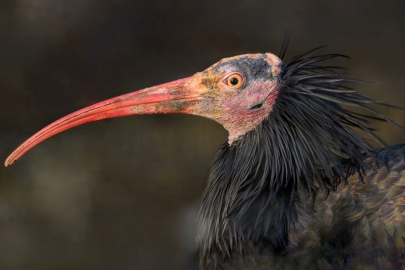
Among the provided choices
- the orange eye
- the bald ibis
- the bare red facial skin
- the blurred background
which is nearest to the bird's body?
the bald ibis

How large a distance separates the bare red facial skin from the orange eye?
0.01m

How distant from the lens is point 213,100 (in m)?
2.29

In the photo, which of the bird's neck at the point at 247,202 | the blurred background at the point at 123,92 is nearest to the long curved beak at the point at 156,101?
the bird's neck at the point at 247,202

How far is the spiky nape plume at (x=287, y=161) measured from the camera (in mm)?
2115

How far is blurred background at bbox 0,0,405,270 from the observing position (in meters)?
3.96

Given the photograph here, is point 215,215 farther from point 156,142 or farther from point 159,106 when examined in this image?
point 156,142

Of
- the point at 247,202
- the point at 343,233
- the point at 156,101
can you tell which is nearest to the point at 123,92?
the point at 156,101

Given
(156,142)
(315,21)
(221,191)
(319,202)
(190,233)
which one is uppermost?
(315,21)

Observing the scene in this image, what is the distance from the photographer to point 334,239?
2045 mm

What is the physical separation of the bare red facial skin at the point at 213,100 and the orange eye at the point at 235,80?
14 mm

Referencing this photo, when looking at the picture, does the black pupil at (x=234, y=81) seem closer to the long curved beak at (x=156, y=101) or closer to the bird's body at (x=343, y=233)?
the long curved beak at (x=156, y=101)

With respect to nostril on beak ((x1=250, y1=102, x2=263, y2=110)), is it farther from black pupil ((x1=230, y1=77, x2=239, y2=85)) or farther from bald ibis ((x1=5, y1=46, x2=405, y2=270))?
black pupil ((x1=230, y1=77, x2=239, y2=85))

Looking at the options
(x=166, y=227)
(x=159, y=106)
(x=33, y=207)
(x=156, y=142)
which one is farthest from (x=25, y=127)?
(x=159, y=106)

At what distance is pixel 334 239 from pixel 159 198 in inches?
87.6
